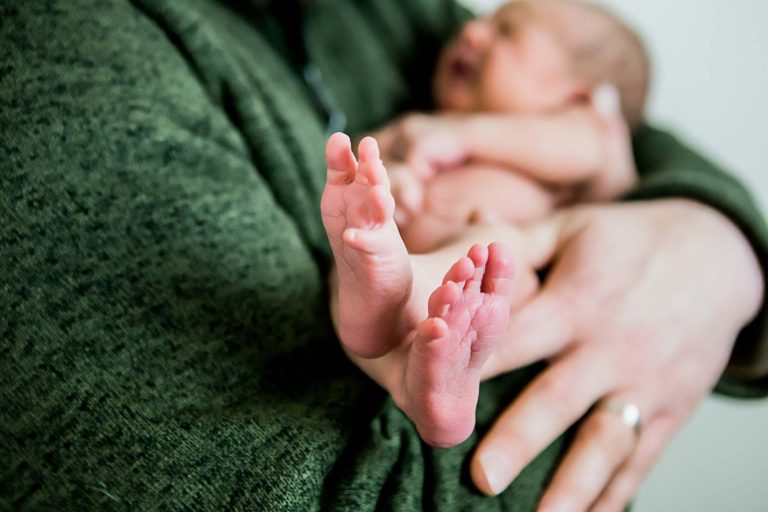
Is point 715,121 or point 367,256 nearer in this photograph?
point 367,256

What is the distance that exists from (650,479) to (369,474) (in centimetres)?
105

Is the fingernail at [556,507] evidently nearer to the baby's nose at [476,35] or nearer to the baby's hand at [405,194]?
the baby's hand at [405,194]

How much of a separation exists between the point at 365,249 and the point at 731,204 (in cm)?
45

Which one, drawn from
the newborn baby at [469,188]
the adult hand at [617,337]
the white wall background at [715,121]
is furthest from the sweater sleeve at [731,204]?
the white wall background at [715,121]

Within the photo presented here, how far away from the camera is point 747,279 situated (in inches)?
23.8

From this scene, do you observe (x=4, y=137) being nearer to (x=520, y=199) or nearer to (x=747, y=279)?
(x=520, y=199)

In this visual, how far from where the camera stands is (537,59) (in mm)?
898

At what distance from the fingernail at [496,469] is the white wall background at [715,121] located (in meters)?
0.92

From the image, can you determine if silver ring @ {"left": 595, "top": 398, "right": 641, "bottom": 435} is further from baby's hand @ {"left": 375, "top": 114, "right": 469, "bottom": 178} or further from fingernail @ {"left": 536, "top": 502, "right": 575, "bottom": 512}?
baby's hand @ {"left": 375, "top": 114, "right": 469, "bottom": 178}

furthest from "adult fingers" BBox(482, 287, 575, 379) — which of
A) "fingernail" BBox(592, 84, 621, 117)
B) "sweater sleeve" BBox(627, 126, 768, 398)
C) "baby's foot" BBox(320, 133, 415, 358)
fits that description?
"fingernail" BBox(592, 84, 621, 117)

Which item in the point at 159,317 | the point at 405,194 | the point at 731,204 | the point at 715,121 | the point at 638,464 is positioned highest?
the point at 159,317

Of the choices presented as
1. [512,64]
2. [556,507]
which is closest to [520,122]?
[512,64]

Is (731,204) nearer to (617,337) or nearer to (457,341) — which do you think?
(617,337)

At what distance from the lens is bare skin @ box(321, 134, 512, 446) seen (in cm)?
36
